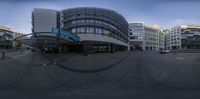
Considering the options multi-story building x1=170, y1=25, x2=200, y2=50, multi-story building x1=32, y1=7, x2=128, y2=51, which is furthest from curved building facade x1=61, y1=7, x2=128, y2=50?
multi-story building x1=170, y1=25, x2=200, y2=50

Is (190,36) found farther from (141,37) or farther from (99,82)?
(99,82)

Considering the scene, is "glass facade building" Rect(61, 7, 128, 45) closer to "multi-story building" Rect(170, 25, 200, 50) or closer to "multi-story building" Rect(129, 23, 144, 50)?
"multi-story building" Rect(129, 23, 144, 50)

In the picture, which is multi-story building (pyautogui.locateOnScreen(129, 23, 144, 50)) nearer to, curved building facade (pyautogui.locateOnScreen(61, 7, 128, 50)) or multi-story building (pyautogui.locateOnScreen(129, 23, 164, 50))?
multi-story building (pyautogui.locateOnScreen(129, 23, 164, 50))

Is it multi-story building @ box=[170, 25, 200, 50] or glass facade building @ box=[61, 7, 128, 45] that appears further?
multi-story building @ box=[170, 25, 200, 50]

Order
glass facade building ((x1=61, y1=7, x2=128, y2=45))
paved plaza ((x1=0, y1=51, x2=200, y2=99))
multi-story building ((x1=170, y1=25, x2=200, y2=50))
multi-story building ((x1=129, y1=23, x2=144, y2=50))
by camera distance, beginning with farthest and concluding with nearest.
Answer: multi-story building ((x1=170, y1=25, x2=200, y2=50)), multi-story building ((x1=129, y1=23, x2=144, y2=50)), glass facade building ((x1=61, y1=7, x2=128, y2=45)), paved plaza ((x1=0, y1=51, x2=200, y2=99))

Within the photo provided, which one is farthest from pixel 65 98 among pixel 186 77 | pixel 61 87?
pixel 186 77

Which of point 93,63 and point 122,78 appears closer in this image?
point 122,78

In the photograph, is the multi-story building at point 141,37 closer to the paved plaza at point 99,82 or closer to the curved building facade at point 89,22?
the curved building facade at point 89,22

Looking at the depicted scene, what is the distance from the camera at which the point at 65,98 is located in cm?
527

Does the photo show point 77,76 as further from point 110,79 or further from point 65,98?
point 65,98

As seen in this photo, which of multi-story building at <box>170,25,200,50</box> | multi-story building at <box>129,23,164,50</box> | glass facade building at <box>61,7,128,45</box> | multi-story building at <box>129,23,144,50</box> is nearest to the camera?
glass facade building at <box>61,7,128,45</box>

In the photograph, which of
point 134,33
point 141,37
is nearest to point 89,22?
point 134,33

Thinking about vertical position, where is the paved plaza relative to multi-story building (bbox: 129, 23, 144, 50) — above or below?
below

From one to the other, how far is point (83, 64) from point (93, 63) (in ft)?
1.81
